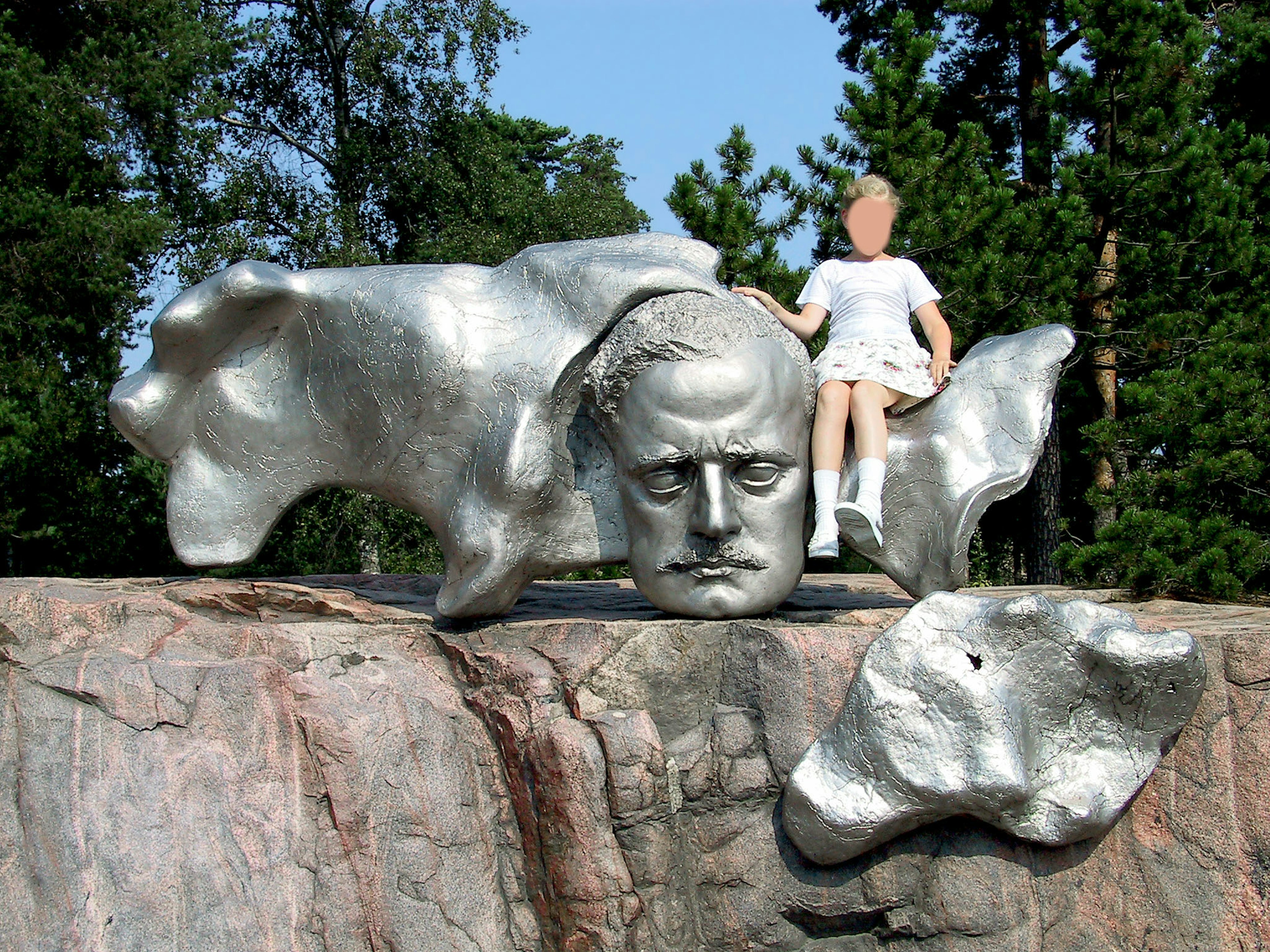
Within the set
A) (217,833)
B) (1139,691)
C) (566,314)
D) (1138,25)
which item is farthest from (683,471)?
(1138,25)

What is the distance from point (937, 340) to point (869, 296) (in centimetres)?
26

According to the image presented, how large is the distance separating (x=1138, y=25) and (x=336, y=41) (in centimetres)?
877

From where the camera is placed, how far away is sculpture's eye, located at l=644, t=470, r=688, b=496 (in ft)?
11.6

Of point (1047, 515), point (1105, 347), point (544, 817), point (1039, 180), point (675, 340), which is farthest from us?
point (1039, 180)

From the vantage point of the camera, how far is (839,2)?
A: 10609 millimetres

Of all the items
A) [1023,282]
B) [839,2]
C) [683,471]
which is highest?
[839,2]

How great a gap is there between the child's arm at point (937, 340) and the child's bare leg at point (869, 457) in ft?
0.54

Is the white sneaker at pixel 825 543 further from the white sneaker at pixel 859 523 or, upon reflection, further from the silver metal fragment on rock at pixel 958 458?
the silver metal fragment on rock at pixel 958 458

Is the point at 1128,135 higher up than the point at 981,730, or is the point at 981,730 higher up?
the point at 1128,135

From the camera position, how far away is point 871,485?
3.50 m

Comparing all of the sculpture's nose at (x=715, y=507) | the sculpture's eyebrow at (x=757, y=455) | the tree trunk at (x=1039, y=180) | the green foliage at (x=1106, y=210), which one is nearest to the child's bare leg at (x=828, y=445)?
the sculpture's eyebrow at (x=757, y=455)

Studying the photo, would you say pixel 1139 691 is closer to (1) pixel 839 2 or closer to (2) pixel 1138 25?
(2) pixel 1138 25

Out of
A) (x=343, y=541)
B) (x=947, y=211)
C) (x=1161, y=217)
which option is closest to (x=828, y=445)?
(x=947, y=211)

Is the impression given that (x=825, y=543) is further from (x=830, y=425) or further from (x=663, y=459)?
(x=663, y=459)
